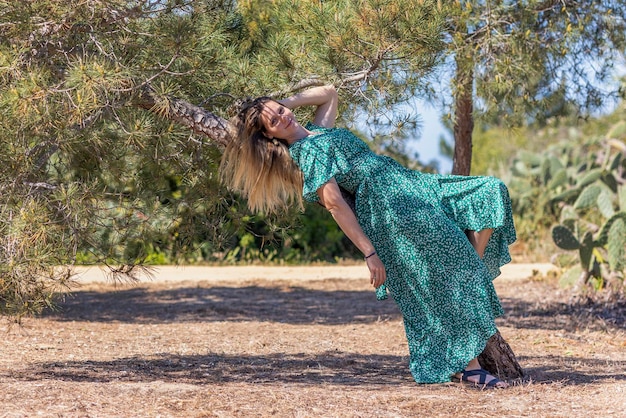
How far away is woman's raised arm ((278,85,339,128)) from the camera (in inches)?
154

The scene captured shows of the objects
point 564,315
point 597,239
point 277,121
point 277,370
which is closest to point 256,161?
point 277,121

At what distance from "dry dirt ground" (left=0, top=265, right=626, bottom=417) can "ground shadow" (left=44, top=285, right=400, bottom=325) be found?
0.05 feet

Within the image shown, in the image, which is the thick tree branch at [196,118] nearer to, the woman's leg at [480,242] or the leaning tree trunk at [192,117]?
the leaning tree trunk at [192,117]

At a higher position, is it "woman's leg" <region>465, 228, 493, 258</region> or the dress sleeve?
Answer: the dress sleeve

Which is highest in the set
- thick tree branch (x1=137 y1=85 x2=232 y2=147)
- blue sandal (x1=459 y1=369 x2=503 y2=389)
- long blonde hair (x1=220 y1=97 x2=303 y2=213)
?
thick tree branch (x1=137 y1=85 x2=232 y2=147)

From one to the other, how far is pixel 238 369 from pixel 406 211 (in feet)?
4.31

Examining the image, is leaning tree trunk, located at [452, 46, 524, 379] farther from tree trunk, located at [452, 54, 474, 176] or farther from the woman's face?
the woman's face

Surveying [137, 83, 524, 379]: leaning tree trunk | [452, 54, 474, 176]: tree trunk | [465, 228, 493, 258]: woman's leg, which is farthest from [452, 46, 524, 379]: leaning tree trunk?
[137, 83, 524, 379]: leaning tree trunk

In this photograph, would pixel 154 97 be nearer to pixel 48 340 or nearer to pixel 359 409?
pixel 359 409

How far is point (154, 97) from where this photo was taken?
3686 mm

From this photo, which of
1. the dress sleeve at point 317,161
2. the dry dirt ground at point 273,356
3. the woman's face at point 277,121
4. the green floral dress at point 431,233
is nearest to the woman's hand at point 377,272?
the green floral dress at point 431,233

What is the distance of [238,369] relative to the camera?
4.55m

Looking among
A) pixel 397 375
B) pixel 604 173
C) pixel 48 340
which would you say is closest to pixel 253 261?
pixel 604 173

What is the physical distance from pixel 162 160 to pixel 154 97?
23.6 inches
